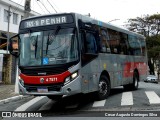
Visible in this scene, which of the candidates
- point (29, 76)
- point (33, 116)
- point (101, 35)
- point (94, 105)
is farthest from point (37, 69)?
point (101, 35)

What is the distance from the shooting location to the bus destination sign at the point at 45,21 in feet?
36.9

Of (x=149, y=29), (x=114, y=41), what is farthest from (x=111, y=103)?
(x=149, y=29)

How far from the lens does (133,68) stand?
55.8ft

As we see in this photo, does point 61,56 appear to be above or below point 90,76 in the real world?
above

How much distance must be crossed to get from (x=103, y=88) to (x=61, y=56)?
2928mm

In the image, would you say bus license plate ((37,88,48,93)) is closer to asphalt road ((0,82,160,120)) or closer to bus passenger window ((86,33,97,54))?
asphalt road ((0,82,160,120))

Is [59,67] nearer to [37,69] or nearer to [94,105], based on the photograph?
[37,69]

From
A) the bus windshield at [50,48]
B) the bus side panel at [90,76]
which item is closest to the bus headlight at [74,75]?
the bus side panel at [90,76]

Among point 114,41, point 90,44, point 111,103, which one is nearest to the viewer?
point 90,44

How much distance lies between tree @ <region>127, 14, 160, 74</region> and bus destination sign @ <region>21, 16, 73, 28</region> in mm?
52183

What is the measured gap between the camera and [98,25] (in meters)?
13.1

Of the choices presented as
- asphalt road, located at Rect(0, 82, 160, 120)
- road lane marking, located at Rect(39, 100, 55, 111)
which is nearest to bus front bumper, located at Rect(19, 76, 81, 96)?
asphalt road, located at Rect(0, 82, 160, 120)

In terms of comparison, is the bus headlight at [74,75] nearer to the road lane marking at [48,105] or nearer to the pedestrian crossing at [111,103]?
the pedestrian crossing at [111,103]

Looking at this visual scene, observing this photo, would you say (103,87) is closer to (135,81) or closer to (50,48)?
(50,48)
